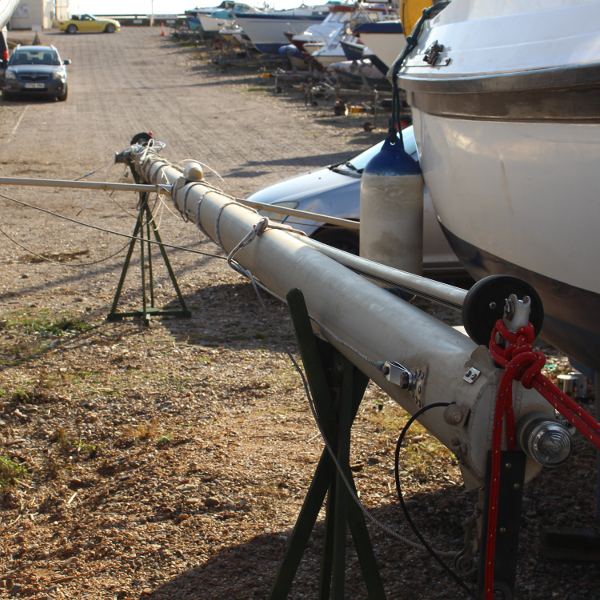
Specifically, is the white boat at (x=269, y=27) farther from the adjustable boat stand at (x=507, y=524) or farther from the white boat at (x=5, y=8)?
the adjustable boat stand at (x=507, y=524)

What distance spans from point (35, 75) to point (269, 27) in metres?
14.8

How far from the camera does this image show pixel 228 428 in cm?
620

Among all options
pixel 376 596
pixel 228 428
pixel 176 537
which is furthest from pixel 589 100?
pixel 228 428

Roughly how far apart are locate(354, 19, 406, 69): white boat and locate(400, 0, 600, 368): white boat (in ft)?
66.0

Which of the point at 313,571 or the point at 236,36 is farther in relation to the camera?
the point at 236,36

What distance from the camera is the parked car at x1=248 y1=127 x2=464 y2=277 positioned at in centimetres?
862

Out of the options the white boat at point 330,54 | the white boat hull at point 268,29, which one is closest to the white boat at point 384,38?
the white boat at point 330,54

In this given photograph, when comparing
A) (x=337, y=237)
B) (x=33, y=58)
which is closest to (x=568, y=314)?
(x=337, y=237)

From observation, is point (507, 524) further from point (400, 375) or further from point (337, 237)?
point (337, 237)

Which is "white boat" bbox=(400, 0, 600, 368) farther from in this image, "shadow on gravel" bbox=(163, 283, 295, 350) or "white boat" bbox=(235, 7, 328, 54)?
"white boat" bbox=(235, 7, 328, 54)

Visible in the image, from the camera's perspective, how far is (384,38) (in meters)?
24.5

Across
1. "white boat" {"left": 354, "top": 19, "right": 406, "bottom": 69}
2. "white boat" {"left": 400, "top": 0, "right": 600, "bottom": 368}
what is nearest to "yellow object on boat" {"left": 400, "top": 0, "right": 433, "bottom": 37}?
"white boat" {"left": 400, "top": 0, "right": 600, "bottom": 368}

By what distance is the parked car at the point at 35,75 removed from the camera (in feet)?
94.2

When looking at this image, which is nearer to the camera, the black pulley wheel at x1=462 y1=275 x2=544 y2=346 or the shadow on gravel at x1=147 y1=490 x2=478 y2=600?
the black pulley wheel at x1=462 y1=275 x2=544 y2=346
